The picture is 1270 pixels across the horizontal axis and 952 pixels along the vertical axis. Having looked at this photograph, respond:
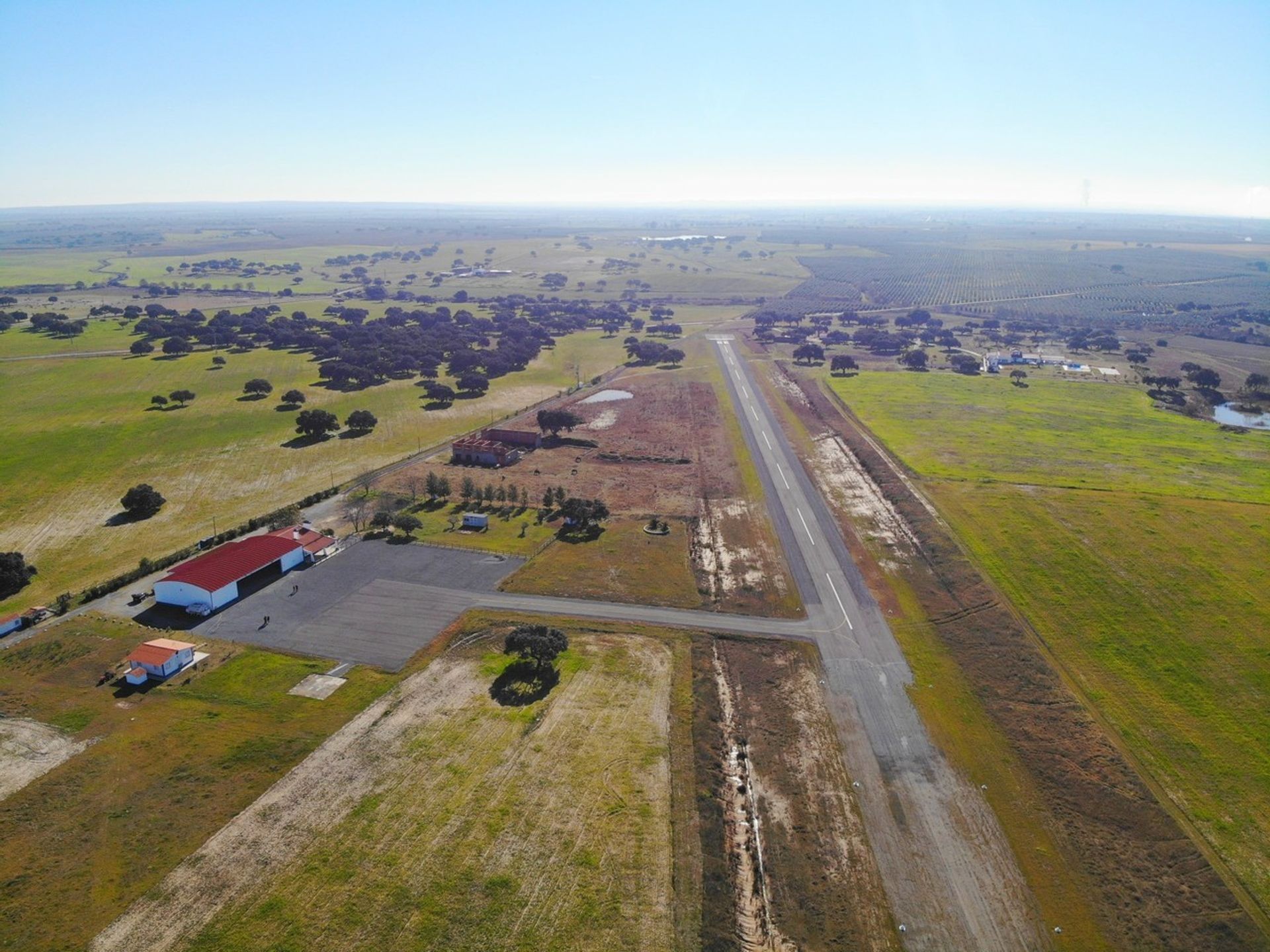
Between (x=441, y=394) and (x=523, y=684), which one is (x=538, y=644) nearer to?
(x=523, y=684)

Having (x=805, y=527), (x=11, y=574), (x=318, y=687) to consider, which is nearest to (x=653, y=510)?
(x=805, y=527)

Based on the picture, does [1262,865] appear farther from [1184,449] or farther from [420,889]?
[1184,449]

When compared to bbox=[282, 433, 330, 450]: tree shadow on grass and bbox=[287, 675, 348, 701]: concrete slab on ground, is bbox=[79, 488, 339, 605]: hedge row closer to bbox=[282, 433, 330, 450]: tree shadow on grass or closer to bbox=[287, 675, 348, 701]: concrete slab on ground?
bbox=[282, 433, 330, 450]: tree shadow on grass

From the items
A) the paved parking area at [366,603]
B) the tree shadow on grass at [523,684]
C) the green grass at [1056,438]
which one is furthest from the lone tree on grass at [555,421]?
the tree shadow on grass at [523,684]

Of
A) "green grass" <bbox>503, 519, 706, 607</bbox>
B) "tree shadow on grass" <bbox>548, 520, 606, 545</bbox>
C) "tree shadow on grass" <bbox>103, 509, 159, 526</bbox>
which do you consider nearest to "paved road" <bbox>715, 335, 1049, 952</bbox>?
"green grass" <bbox>503, 519, 706, 607</bbox>

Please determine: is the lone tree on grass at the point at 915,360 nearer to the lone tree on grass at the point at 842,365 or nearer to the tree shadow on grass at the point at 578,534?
the lone tree on grass at the point at 842,365

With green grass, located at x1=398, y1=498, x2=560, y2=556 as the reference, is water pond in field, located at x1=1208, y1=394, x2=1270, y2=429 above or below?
above
